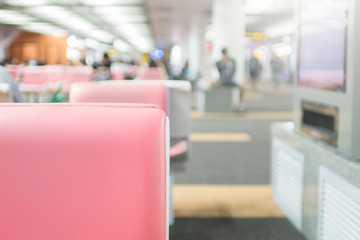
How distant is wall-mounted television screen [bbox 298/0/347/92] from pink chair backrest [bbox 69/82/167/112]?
0.96 m

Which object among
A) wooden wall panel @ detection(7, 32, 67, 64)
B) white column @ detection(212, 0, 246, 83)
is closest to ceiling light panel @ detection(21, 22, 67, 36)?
wooden wall panel @ detection(7, 32, 67, 64)

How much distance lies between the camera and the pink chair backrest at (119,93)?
225cm

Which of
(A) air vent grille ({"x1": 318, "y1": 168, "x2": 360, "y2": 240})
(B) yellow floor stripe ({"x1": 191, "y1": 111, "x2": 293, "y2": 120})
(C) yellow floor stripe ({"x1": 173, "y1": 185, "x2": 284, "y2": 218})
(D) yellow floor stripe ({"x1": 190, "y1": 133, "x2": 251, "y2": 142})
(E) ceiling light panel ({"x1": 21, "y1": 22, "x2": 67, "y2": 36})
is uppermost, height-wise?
(E) ceiling light panel ({"x1": 21, "y1": 22, "x2": 67, "y2": 36})

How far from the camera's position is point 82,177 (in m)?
1.09

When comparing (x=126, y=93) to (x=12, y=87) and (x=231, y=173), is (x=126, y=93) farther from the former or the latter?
(x=231, y=173)

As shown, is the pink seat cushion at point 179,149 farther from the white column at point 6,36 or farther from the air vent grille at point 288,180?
the white column at point 6,36

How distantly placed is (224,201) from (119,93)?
4.90ft

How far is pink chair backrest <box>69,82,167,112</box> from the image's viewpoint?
2.25 m

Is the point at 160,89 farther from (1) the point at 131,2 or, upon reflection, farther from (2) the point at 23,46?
(2) the point at 23,46

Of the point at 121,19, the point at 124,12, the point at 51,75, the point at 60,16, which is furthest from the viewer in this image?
the point at 121,19

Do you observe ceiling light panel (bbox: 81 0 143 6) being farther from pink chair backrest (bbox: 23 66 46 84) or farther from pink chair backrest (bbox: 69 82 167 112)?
pink chair backrest (bbox: 69 82 167 112)

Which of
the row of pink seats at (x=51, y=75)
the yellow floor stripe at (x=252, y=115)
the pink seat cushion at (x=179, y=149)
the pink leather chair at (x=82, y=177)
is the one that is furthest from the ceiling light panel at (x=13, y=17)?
the pink leather chair at (x=82, y=177)

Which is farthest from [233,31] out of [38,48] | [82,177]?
[38,48]

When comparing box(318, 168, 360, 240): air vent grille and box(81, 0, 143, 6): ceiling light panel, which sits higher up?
box(81, 0, 143, 6): ceiling light panel
